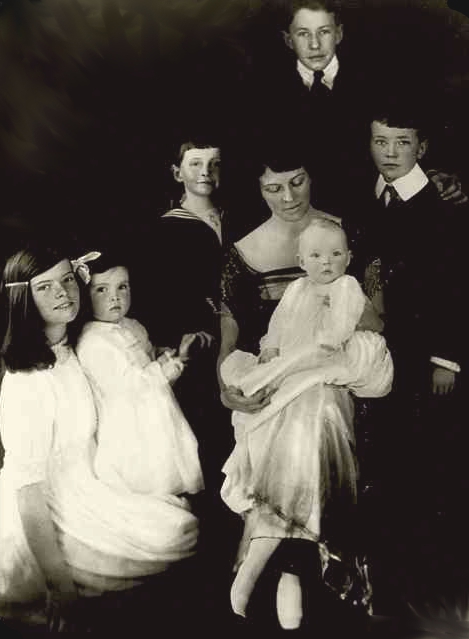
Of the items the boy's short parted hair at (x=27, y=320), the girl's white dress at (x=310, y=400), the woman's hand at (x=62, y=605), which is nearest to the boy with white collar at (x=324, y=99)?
the girl's white dress at (x=310, y=400)

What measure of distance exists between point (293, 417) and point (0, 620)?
862 millimetres

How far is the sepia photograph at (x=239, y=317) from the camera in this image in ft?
8.25

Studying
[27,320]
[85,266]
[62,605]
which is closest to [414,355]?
[85,266]

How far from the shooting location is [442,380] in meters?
2.52

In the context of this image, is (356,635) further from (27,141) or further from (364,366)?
(27,141)

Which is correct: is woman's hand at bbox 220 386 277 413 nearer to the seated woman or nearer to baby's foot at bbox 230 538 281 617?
the seated woman

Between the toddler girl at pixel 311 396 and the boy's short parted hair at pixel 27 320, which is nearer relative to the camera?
the toddler girl at pixel 311 396

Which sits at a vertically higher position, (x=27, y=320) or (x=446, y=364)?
(x=27, y=320)

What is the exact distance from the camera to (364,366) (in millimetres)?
2502

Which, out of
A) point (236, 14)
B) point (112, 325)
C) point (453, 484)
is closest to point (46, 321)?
point (112, 325)

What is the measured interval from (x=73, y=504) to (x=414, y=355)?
849 mm

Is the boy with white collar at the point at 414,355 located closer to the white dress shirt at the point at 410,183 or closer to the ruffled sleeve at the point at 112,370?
the white dress shirt at the point at 410,183

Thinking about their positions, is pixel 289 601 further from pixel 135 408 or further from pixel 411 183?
pixel 411 183

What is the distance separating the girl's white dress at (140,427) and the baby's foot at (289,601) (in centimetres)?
29
